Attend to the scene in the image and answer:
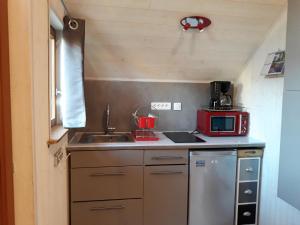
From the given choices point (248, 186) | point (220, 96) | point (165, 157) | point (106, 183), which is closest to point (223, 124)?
point (220, 96)

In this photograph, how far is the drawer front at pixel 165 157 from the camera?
2361 mm

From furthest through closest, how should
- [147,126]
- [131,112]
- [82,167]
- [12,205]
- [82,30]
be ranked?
1. [131,112]
2. [147,126]
3. [82,167]
4. [82,30]
5. [12,205]

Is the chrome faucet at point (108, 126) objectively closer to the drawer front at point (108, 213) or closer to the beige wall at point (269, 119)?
the drawer front at point (108, 213)

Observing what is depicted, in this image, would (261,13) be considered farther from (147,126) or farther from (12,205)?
(12,205)

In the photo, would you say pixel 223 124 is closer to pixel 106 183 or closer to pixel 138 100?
pixel 138 100

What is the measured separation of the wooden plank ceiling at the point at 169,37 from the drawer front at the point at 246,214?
4.58ft

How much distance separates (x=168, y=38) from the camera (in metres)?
2.50

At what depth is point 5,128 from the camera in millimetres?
1193

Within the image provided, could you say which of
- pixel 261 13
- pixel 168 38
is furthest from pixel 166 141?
pixel 261 13

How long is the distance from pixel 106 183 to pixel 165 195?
545 millimetres

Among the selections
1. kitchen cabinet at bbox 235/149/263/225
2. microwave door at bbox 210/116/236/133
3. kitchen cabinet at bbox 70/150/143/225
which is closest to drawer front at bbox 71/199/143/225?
kitchen cabinet at bbox 70/150/143/225

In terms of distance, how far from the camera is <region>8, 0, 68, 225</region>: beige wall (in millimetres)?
1233

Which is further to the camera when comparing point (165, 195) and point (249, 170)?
point (249, 170)

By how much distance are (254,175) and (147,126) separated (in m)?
1.13
